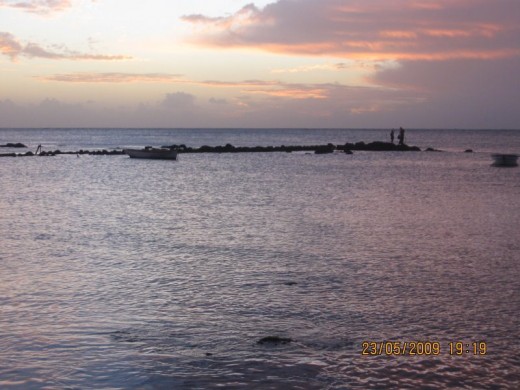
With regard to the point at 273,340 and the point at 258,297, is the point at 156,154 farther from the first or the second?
the point at 273,340

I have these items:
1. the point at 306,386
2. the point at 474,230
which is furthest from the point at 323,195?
the point at 306,386

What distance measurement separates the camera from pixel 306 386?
8297mm

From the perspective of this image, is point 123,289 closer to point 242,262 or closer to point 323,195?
point 242,262

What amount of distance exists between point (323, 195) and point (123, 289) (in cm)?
2354

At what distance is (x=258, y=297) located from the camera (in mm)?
12914

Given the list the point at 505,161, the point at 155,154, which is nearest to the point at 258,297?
the point at 505,161

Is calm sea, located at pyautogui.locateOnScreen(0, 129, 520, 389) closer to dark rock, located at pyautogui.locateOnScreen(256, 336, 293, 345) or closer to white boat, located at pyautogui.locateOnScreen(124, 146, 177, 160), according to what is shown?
dark rock, located at pyautogui.locateOnScreen(256, 336, 293, 345)
